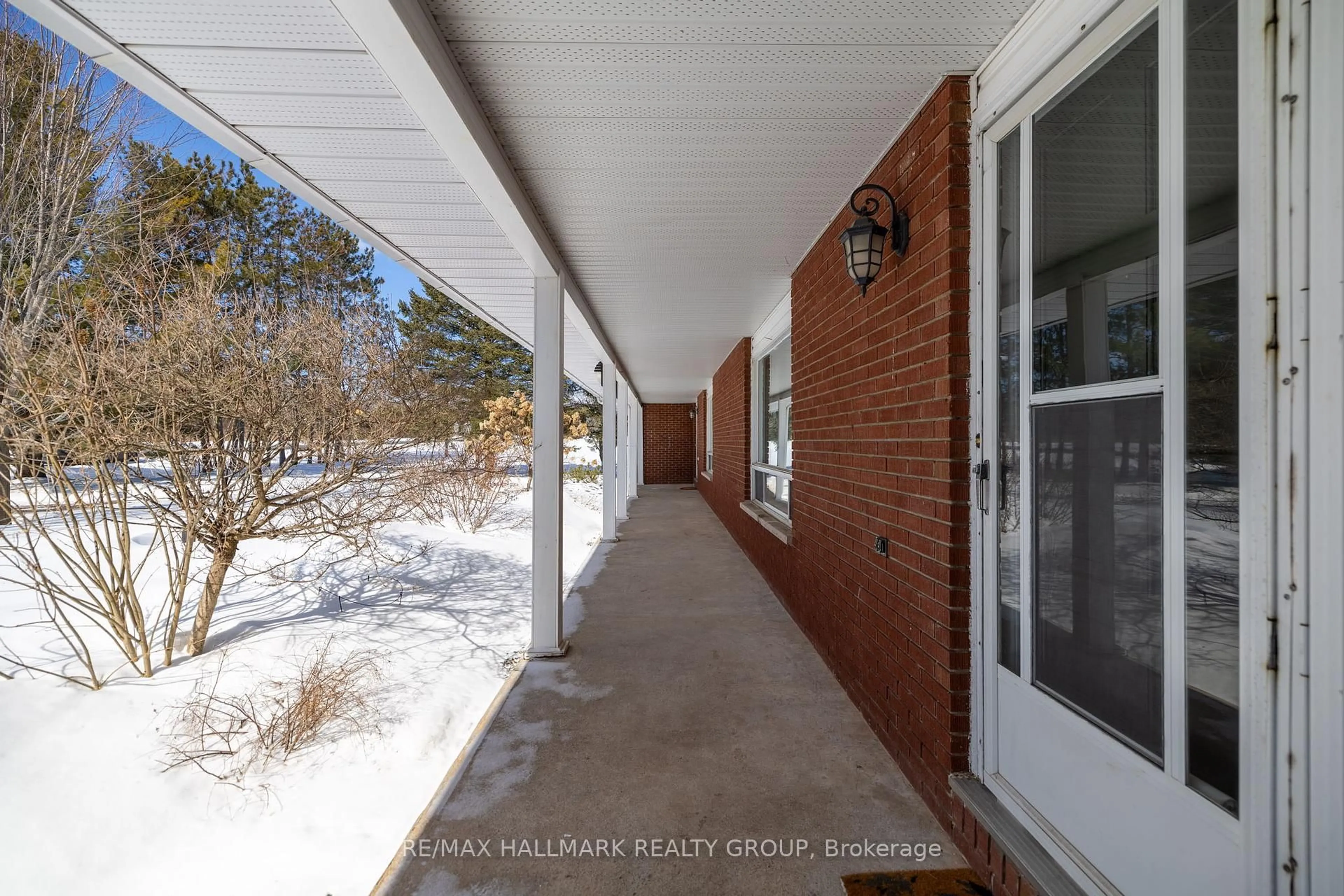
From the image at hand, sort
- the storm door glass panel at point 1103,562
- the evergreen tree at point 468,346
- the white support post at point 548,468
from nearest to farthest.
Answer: the storm door glass panel at point 1103,562
the white support post at point 548,468
the evergreen tree at point 468,346

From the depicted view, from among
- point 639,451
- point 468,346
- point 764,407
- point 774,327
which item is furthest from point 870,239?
point 468,346

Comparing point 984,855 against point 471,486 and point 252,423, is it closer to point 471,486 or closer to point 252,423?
point 252,423

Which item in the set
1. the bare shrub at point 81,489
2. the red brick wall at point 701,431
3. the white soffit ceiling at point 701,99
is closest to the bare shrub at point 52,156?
the bare shrub at point 81,489

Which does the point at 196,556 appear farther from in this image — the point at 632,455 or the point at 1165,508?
the point at 632,455

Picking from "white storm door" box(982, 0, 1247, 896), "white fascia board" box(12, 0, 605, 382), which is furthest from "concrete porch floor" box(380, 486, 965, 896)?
"white fascia board" box(12, 0, 605, 382)

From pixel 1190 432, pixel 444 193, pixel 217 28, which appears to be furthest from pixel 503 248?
pixel 1190 432

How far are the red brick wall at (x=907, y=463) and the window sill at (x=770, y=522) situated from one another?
37.5 inches

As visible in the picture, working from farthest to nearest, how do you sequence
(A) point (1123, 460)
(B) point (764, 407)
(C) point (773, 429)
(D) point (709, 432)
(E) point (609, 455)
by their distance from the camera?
(D) point (709, 432), (E) point (609, 455), (B) point (764, 407), (C) point (773, 429), (A) point (1123, 460)

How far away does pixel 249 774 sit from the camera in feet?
9.19

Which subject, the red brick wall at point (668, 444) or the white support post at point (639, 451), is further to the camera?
the red brick wall at point (668, 444)

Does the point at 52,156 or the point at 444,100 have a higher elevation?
the point at 52,156

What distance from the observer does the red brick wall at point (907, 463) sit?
6.45 feet

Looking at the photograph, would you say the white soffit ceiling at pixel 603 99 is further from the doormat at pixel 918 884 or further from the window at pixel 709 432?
the window at pixel 709 432

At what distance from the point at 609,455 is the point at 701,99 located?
6.28 meters
